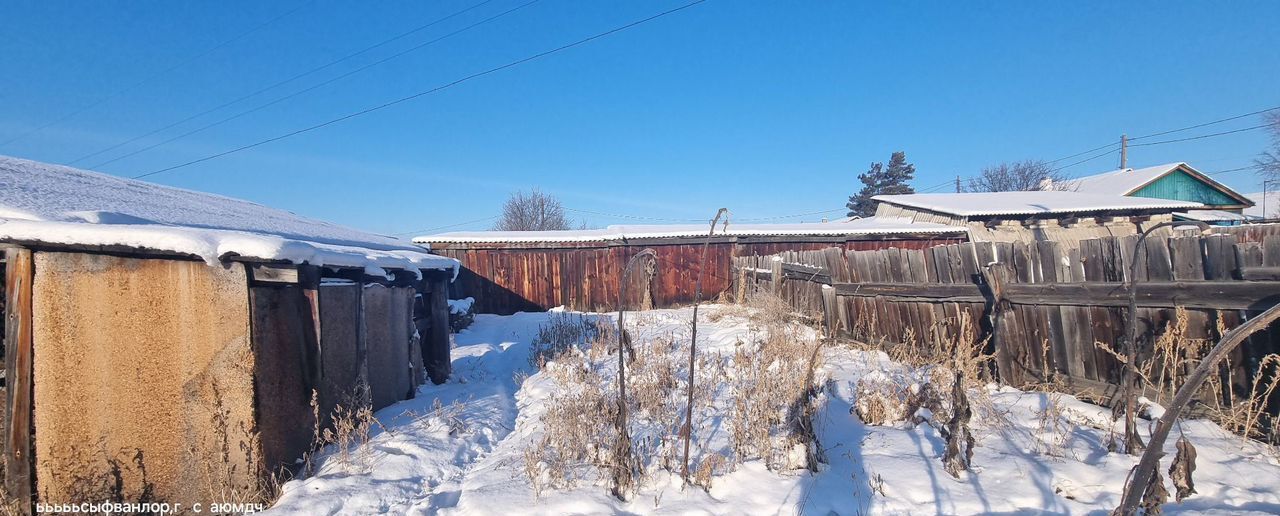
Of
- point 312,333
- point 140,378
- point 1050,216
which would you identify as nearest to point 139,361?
point 140,378

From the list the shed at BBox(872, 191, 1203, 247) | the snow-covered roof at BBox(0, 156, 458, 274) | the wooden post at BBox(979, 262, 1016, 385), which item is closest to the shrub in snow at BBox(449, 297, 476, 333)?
the snow-covered roof at BBox(0, 156, 458, 274)

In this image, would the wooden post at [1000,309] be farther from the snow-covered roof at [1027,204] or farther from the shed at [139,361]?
the snow-covered roof at [1027,204]

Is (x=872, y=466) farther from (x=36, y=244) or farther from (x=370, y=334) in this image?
(x=36, y=244)

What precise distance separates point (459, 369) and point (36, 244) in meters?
4.61

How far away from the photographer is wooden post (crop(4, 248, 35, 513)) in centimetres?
332

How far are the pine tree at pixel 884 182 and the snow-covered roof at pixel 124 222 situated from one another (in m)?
41.9

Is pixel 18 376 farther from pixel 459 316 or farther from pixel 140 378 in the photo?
pixel 459 316

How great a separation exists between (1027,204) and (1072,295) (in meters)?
16.8

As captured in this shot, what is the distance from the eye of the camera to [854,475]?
10.9ft

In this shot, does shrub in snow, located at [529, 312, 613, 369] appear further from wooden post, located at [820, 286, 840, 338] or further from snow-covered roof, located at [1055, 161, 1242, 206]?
snow-covered roof, located at [1055, 161, 1242, 206]

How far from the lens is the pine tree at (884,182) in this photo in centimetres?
4222

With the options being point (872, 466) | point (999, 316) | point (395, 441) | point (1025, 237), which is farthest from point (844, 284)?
point (1025, 237)

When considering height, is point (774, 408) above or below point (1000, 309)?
below

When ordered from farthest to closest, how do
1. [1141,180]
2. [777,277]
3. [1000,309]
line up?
[1141,180], [777,277], [1000,309]
